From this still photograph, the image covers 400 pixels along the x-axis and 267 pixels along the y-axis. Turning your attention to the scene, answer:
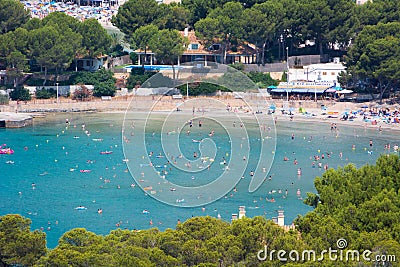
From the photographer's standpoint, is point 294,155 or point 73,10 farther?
point 73,10

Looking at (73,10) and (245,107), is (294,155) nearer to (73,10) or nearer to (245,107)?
(245,107)

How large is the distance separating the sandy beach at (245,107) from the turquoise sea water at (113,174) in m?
1.99

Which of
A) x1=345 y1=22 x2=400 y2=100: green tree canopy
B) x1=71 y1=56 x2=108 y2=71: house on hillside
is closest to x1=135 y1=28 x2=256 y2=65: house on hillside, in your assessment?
x1=71 y1=56 x2=108 y2=71: house on hillside

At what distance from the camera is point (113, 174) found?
52.9m

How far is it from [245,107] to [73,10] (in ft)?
147

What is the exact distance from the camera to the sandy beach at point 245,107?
72250 millimetres

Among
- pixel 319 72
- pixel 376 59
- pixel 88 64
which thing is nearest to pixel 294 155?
pixel 376 59

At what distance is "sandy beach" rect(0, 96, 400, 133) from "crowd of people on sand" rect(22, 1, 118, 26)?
2802cm

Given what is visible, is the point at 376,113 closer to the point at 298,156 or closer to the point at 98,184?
the point at 298,156

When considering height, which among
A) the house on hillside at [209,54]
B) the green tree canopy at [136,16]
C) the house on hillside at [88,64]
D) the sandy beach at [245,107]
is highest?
the green tree canopy at [136,16]

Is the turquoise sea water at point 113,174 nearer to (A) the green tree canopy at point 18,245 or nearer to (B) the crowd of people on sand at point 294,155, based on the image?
(B) the crowd of people on sand at point 294,155

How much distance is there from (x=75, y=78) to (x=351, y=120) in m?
24.4

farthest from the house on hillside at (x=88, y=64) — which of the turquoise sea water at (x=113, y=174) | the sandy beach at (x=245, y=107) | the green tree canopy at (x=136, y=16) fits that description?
the turquoise sea water at (x=113, y=174)

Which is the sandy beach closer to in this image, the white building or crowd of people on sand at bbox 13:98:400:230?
crowd of people on sand at bbox 13:98:400:230
